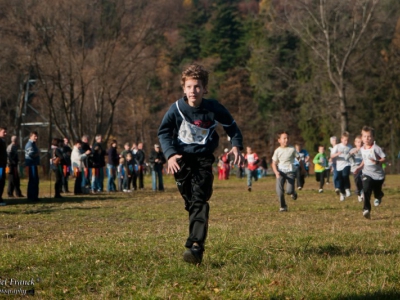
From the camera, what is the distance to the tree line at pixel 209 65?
45531mm

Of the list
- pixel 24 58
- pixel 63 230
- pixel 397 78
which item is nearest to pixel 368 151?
pixel 63 230

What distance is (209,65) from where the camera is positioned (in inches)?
3228

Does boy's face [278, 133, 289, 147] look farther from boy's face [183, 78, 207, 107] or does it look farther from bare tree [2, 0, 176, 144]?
bare tree [2, 0, 176, 144]

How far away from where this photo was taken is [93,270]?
297 inches

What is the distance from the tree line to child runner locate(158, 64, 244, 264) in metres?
36.6

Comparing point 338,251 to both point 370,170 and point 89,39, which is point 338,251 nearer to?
point 370,170

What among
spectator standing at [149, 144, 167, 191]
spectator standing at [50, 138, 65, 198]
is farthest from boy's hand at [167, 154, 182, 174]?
spectator standing at [149, 144, 167, 191]

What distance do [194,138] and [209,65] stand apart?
74.5 m

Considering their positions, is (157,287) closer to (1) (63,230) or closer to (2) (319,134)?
(1) (63,230)

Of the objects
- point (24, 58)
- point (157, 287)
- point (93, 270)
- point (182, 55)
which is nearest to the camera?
point (157, 287)

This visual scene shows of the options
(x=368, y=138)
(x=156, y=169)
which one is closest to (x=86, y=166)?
(x=156, y=169)

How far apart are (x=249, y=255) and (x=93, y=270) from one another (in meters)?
1.79

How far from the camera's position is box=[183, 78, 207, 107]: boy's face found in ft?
26.0

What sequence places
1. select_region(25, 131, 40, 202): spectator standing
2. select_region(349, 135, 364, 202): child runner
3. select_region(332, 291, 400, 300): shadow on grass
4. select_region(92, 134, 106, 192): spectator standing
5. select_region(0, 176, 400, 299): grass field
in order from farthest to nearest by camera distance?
select_region(92, 134, 106, 192): spectator standing < select_region(25, 131, 40, 202): spectator standing < select_region(349, 135, 364, 202): child runner < select_region(0, 176, 400, 299): grass field < select_region(332, 291, 400, 300): shadow on grass
